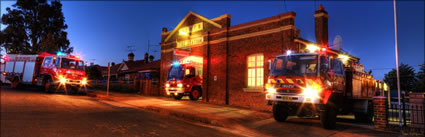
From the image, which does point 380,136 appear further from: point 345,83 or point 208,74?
point 208,74

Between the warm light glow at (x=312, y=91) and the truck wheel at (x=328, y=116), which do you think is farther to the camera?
the truck wheel at (x=328, y=116)

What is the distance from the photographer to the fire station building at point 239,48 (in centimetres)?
1363

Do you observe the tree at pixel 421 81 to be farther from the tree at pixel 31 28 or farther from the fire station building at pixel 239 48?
the tree at pixel 31 28

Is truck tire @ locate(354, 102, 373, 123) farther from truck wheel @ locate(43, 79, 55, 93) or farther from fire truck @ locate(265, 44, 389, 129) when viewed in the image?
truck wheel @ locate(43, 79, 55, 93)

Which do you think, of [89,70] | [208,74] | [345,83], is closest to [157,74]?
[89,70]

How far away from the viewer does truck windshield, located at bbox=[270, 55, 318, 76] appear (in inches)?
338

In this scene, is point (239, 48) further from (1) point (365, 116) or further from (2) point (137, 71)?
(2) point (137, 71)

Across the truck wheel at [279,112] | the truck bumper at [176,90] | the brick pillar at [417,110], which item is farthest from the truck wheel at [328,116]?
the truck bumper at [176,90]

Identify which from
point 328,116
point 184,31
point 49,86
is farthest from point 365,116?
point 49,86

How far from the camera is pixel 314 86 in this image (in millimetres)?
8188

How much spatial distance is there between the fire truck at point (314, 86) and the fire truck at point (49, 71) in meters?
15.3

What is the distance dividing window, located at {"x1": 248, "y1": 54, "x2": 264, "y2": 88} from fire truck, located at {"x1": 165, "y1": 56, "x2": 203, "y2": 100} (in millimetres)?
4295

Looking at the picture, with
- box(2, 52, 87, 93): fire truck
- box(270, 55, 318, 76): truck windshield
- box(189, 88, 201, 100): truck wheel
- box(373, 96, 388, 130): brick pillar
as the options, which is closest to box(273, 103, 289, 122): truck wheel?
box(270, 55, 318, 76): truck windshield

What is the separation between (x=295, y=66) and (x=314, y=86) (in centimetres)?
105
